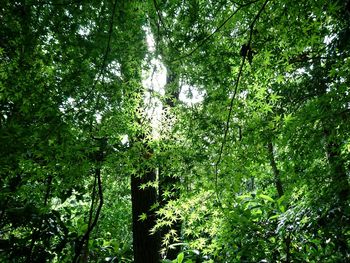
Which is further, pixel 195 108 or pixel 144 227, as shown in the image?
pixel 144 227

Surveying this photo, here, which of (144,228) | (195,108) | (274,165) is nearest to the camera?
(195,108)

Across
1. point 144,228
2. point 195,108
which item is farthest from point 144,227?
point 195,108

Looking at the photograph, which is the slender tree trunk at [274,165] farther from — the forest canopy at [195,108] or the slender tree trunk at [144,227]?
the slender tree trunk at [144,227]

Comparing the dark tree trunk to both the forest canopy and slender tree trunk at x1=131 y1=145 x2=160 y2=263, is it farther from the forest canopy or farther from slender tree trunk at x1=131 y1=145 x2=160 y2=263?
the forest canopy

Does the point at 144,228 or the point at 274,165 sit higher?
the point at 274,165

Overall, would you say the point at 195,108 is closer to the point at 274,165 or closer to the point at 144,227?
the point at 144,227

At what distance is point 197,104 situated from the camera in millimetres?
2211

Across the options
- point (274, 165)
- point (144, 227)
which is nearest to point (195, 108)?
point (144, 227)

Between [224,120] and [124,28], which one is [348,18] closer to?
[224,120]

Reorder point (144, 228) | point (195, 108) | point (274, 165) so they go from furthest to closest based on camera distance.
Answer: point (274, 165), point (144, 228), point (195, 108)

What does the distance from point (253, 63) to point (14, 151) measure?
1.58m

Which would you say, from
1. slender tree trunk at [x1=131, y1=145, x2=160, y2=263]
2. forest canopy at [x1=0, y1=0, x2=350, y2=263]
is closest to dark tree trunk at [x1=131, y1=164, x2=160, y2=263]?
slender tree trunk at [x1=131, y1=145, x2=160, y2=263]

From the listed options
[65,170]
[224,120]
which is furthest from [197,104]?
[65,170]

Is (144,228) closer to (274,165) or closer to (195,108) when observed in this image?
(195,108)
